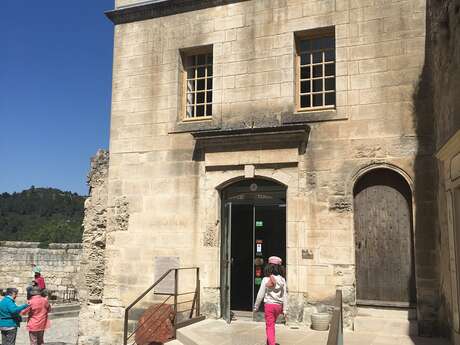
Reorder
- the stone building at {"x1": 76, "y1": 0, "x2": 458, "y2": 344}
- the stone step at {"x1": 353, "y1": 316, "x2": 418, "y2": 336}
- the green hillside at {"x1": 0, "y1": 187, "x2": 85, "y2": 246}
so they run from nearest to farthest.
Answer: the stone step at {"x1": 353, "y1": 316, "x2": 418, "y2": 336} → the stone building at {"x1": 76, "y1": 0, "x2": 458, "y2": 344} → the green hillside at {"x1": 0, "y1": 187, "x2": 85, "y2": 246}

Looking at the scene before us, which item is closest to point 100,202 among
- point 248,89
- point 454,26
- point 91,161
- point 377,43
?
point 91,161

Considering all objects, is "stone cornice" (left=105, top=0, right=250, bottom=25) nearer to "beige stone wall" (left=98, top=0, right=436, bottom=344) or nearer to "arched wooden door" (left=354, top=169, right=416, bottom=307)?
"beige stone wall" (left=98, top=0, right=436, bottom=344)

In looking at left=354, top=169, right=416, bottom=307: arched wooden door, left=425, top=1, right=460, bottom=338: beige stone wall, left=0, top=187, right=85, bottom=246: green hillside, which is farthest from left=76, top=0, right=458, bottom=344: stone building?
left=0, top=187, right=85, bottom=246: green hillside

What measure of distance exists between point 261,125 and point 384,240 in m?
3.16

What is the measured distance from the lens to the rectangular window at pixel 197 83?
426 inches

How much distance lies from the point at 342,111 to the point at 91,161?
583 centimetres

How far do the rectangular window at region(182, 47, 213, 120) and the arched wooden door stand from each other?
3816 millimetres

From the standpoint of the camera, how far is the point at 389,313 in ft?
27.9

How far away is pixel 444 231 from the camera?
25.1ft

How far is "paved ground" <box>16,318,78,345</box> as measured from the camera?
13.3 metres

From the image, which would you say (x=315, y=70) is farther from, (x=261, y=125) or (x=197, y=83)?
(x=197, y=83)

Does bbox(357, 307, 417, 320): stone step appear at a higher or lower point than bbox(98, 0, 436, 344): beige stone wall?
lower

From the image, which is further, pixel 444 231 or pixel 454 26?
pixel 444 231

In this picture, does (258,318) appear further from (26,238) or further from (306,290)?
(26,238)
